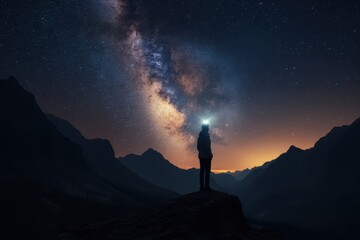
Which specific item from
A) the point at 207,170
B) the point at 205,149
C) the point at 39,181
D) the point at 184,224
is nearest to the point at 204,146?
the point at 205,149

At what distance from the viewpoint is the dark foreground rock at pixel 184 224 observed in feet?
26.3

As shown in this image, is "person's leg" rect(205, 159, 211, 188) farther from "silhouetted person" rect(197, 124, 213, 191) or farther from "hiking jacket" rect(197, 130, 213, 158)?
"hiking jacket" rect(197, 130, 213, 158)

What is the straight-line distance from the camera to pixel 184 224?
27.6ft

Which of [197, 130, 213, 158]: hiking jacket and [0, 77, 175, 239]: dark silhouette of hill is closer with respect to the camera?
[197, 130, 213, 158]: hiking jacket

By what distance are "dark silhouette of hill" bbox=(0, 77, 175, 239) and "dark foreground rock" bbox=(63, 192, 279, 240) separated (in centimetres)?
8412

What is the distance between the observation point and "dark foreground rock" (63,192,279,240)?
26.3ft

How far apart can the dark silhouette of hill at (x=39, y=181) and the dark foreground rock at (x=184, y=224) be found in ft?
276

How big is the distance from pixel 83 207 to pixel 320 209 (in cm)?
13182

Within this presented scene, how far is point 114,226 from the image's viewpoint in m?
8.91

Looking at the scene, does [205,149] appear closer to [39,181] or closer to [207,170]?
[207,170]

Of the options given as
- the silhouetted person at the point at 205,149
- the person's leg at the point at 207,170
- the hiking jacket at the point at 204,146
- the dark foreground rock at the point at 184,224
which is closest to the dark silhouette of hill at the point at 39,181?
the person's leg at the point at 207,170

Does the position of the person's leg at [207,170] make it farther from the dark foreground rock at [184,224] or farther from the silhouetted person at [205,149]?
the dark foreground rock at [184,224]

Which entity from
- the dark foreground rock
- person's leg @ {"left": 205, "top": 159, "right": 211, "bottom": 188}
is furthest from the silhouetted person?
the dark foreground rock

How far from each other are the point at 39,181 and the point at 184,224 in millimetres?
123750
